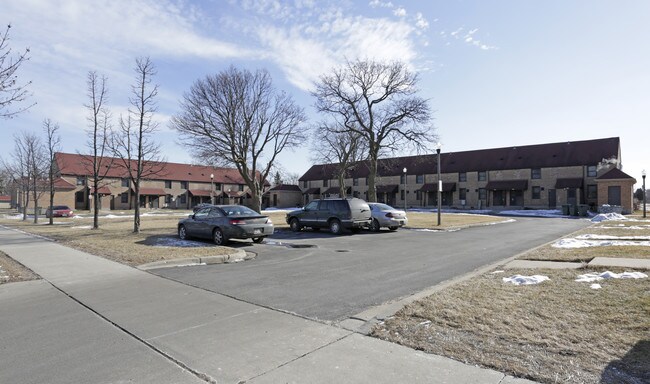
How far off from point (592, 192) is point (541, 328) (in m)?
50.8

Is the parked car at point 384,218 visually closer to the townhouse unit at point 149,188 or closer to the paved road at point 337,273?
the paved road at point 337,273

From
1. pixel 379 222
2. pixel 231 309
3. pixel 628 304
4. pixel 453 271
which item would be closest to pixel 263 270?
pixel 231 309

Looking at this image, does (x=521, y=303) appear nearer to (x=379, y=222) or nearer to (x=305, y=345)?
(x=305, y=345)

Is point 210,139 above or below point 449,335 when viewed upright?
above

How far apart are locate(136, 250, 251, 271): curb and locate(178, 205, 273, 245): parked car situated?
2418mm

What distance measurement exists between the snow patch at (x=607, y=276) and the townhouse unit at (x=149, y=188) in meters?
46.4

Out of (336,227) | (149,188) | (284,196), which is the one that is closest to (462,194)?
(284,196)

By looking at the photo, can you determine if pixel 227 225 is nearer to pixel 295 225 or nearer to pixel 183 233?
pixel 183 233

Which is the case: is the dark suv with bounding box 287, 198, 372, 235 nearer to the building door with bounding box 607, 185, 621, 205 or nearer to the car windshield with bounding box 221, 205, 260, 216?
the car windshield with bounding box 221, 205, 260, 216

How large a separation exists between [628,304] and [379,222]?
15.1 m

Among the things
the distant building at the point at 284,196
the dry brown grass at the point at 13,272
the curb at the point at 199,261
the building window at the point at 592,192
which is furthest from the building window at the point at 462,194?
the dry brown grass at the point at 13,272

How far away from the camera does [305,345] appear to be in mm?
4477

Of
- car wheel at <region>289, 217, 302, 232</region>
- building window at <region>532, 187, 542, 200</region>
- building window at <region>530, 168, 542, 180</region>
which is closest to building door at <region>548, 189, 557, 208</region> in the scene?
building window at <region>532, 187, 542, 200</region>

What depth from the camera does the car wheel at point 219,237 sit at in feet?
46.7
